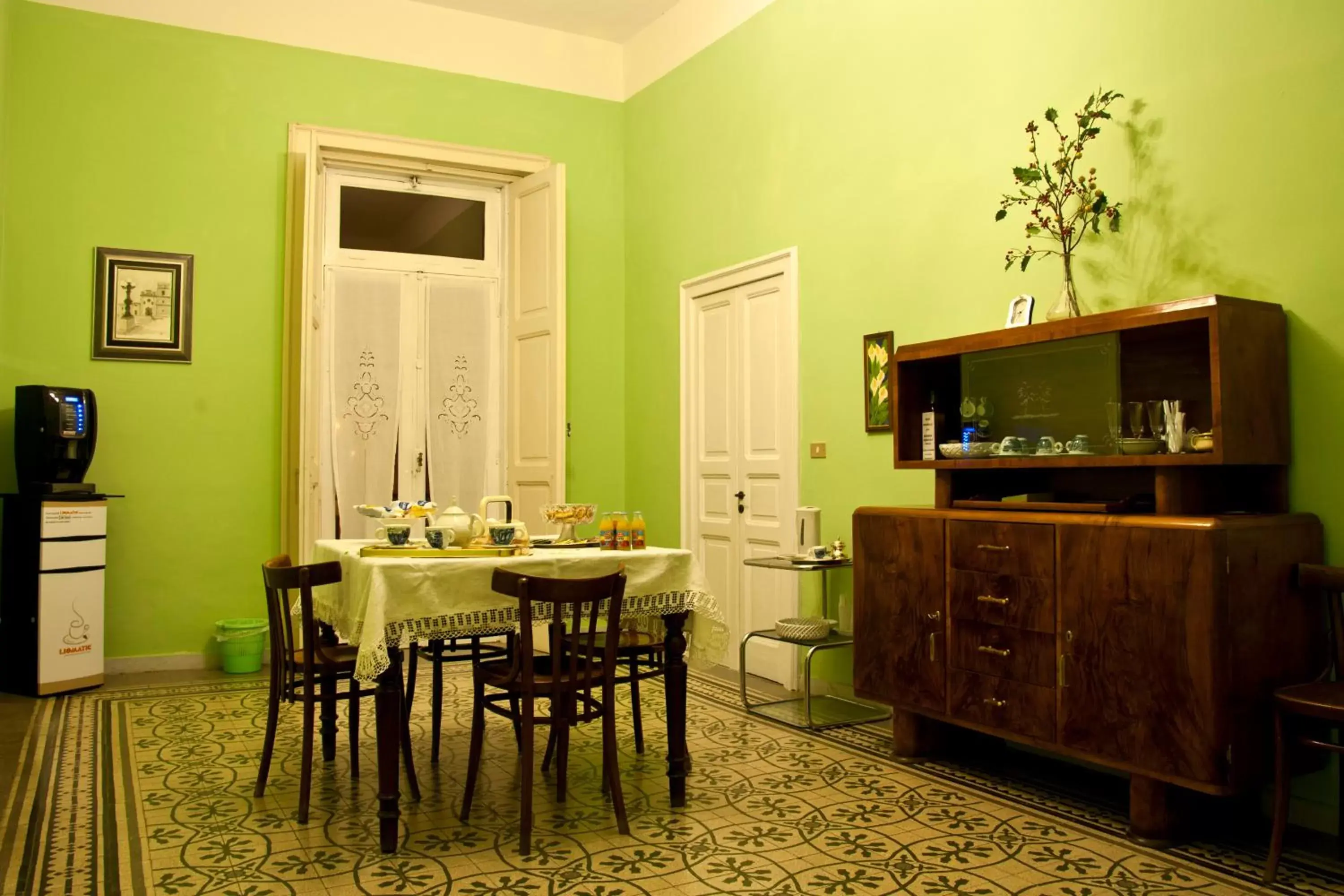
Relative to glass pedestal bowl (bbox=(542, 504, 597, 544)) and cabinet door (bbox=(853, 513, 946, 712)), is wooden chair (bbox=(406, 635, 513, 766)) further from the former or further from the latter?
cabinet door (bbox=(853, 513, 946, 712))

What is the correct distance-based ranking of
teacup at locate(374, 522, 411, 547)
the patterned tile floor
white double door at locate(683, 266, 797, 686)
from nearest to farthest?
the patterned tile floor, teacup at locate(374, 522, 411, 547), white double door at locate(683, 266, 797, 686)

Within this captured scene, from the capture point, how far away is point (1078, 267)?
4012 millimetres

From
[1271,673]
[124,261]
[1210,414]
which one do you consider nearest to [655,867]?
[1271,673]

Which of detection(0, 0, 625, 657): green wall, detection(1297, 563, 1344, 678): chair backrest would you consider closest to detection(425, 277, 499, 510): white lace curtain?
detection(0, 0, 625, 657): green wall

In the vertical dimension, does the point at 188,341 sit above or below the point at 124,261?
below

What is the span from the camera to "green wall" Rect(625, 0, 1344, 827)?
3312 millimetres

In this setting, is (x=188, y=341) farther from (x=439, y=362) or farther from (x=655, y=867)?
(x=655, y=867)

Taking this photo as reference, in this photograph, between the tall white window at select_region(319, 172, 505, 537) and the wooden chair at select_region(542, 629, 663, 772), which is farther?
the tall white window at select_region(319, 172, 505, 537)

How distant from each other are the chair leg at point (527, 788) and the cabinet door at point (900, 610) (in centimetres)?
166

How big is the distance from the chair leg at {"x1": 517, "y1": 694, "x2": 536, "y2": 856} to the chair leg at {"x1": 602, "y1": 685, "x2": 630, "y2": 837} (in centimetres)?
26

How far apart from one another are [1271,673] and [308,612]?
3.11 m

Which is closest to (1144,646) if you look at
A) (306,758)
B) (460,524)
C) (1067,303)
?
(1067,303)

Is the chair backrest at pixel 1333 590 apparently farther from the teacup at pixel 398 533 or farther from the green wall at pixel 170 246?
the green wall at pixel 170 246

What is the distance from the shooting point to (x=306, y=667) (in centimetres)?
346
